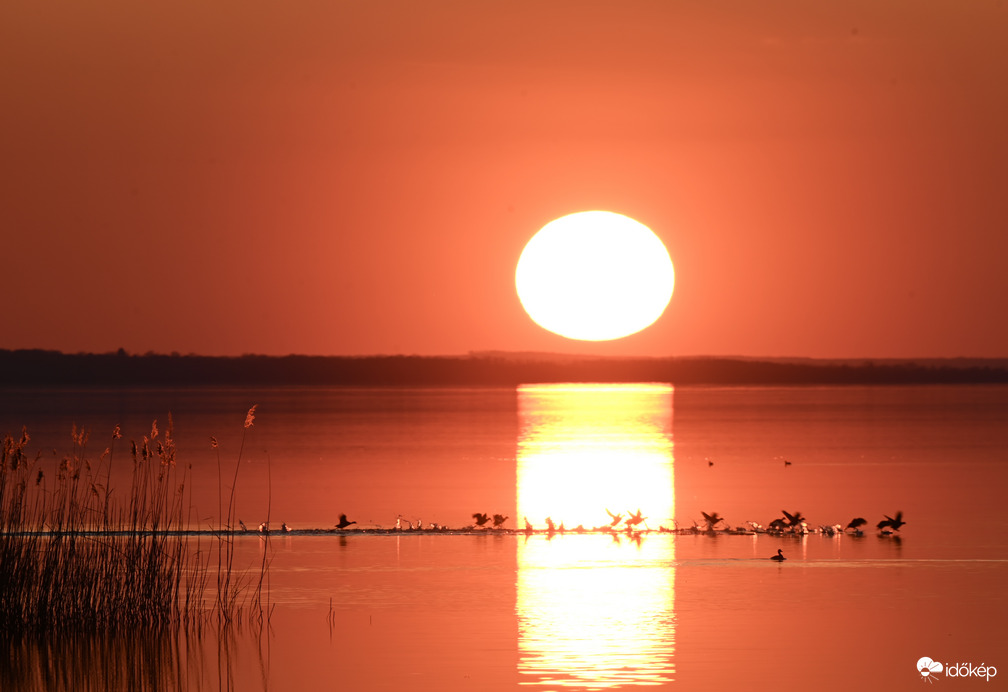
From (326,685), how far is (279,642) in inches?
78.3

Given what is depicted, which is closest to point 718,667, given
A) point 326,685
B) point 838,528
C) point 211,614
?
point 326,685

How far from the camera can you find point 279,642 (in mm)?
15773

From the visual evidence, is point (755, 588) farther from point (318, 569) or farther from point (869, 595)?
point (318, 569)

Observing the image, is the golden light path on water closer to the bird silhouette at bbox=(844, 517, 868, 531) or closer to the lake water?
the lake water

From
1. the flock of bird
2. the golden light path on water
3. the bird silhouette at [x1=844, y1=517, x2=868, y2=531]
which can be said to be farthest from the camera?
the bird silhouette at [x1=844, y1=517, x2=868, y2=531]
